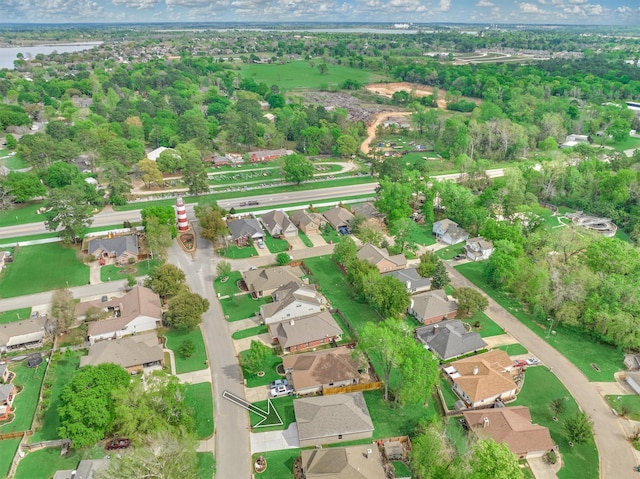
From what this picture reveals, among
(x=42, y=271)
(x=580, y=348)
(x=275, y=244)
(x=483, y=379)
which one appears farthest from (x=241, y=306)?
(x=580, y=348)

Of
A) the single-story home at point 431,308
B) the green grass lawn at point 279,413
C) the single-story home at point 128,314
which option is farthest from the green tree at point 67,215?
the single-story home at point 431,308

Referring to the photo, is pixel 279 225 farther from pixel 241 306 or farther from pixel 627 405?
pixel 627 405

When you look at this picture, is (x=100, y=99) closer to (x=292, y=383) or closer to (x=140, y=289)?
(x=140, y=289)

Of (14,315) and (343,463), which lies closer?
(343,463)

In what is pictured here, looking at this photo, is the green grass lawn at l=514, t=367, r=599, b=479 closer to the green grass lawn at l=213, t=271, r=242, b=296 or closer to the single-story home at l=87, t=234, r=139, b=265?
the green grass lawn at l=213, t=271, r=242, b=296

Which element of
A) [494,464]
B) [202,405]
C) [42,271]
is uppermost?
[494,464]

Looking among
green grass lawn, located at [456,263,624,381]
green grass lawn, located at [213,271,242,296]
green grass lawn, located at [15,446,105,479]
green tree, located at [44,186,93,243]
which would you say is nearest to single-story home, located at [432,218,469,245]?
green grass lawn, located at [456,263,624,381]

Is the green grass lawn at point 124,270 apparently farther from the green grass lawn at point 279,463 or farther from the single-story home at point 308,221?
the green grass lawn at point 279,463
